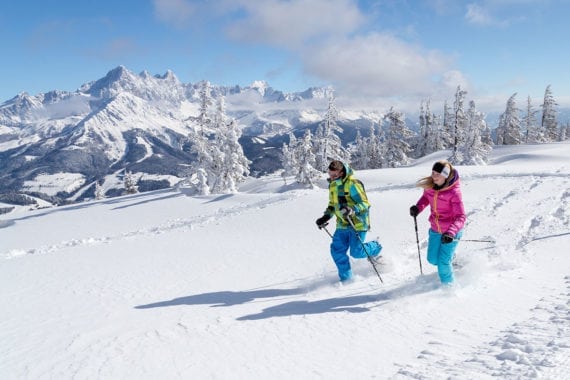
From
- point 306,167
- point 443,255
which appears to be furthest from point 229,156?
point 443,255

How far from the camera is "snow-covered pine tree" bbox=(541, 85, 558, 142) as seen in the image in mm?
64562

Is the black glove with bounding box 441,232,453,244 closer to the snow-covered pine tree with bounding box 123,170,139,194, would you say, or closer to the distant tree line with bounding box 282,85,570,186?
the distant tree line with bounding box 282,85,570,186

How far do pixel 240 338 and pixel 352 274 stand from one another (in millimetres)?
2889

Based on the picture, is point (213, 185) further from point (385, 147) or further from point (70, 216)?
point (385, 147)

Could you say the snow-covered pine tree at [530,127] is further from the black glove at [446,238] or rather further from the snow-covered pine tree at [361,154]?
the black glove at [446,238]

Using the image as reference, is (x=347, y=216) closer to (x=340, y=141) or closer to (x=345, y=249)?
(x=345, y=249)

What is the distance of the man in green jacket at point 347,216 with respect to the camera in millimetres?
7250

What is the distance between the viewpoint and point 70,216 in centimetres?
2947

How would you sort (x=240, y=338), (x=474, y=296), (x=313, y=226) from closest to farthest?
1. (x=240, y=338)
2. (x=474, y=296)
3. (x=313, y=226)

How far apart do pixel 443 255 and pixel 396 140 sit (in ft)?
172

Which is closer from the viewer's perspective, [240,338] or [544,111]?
[240,338]

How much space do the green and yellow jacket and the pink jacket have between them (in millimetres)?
1212

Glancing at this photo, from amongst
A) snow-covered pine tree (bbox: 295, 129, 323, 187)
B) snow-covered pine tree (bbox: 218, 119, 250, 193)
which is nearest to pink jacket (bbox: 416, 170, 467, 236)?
snow-covered pine tree (bbox: 218, 119, 250, 193)

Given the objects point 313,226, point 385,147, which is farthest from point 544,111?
point 313,226
